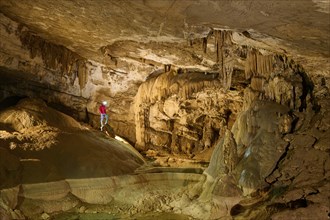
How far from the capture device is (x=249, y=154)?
729 cm

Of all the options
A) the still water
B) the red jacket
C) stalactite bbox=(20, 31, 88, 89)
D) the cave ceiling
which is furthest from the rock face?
the cave ceiling

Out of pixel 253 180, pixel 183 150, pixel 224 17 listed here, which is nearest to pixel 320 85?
pixel 253 180

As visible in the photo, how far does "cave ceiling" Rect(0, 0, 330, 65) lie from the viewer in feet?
16.6

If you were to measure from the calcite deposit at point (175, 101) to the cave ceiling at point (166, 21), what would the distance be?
0.11ft

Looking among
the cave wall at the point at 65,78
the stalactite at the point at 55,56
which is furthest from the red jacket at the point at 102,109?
the stalactite at the point at 55,56

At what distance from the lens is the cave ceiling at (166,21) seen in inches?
200

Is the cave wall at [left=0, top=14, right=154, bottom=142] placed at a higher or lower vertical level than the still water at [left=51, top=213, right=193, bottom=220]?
higher

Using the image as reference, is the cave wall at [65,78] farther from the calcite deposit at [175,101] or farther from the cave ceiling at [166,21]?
the cave ceiling at [166,21]

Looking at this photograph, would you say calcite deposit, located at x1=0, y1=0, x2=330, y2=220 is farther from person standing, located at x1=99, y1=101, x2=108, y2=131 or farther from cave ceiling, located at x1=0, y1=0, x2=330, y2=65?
person standing, located at x1=99, y1=101, x2=108, y2=131

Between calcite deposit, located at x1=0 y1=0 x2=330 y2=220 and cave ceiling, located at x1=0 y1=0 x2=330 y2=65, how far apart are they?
32 millimetres

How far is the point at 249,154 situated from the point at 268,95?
2231 millimetres

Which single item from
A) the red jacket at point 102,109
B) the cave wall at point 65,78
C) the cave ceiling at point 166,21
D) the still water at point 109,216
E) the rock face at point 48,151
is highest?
the cave ceiling at point 166,21

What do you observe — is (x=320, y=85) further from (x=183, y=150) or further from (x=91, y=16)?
(x=183, y=150)

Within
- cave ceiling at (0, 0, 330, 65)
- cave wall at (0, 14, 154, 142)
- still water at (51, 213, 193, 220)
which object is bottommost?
still water at (51, 213, 193, 220)
